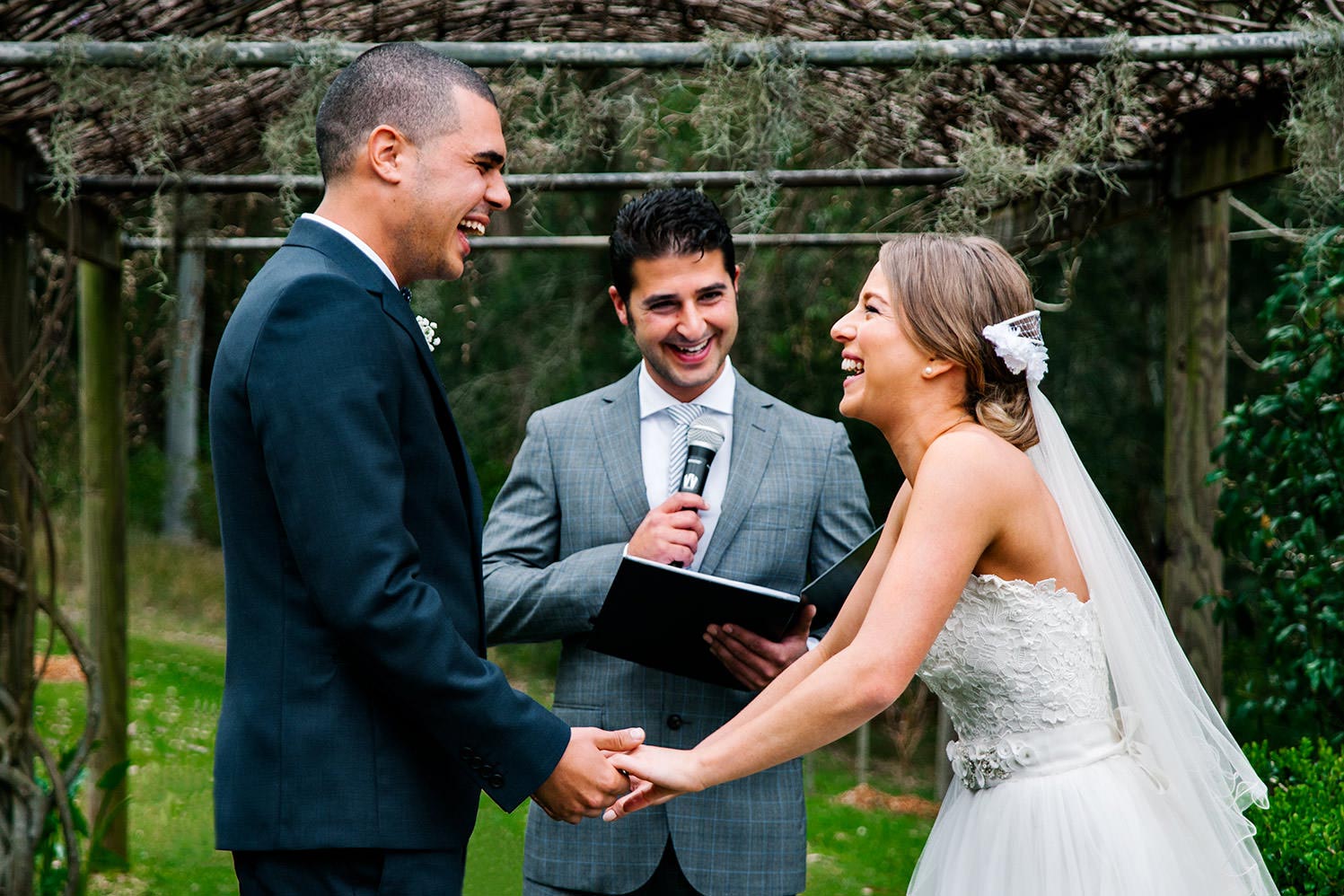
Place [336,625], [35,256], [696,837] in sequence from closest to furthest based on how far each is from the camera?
[336,625]
[696,837]
[35,256]

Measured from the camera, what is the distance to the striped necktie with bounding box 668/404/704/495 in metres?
3.00

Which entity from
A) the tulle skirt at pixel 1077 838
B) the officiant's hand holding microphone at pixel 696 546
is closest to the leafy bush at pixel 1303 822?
the tulle skirt at pixel 1077 838

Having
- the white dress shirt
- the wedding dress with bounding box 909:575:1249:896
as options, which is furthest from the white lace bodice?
the white dress shirt

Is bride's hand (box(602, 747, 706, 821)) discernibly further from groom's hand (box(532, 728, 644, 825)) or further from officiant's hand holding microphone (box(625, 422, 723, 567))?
officiant's hand holding microphone (box(625, 422, 723, 567))

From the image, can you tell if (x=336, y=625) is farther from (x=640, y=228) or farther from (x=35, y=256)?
(x=35, y=256)

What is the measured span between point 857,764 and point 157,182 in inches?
276

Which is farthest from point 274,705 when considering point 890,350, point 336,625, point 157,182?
point 157,182

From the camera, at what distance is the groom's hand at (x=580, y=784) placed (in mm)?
2307

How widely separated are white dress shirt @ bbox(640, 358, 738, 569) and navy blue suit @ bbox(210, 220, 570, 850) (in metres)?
0.88

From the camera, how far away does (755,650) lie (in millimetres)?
2643

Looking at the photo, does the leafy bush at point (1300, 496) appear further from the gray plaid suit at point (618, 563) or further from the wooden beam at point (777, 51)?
the gray plaid suit at point (618, 563)

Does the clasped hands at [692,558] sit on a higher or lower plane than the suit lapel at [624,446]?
lower

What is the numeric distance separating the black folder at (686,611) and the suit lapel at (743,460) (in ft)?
0.82

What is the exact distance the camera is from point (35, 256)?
512cm
